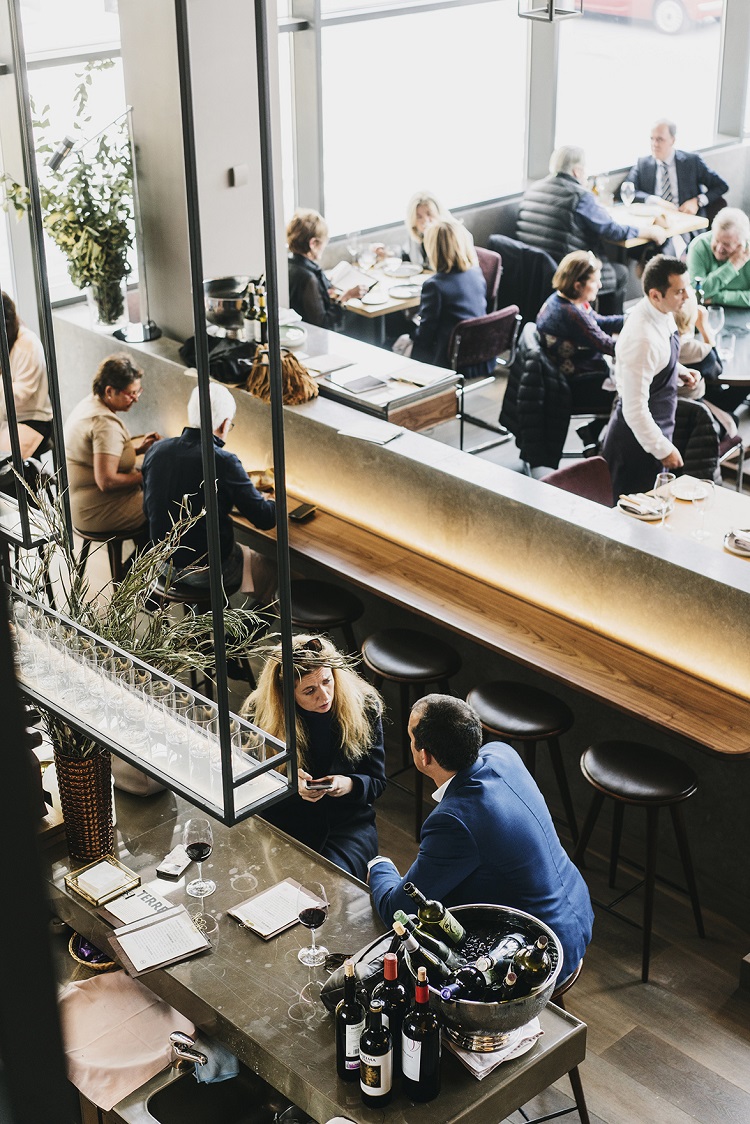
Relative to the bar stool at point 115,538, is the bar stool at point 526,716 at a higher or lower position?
higher

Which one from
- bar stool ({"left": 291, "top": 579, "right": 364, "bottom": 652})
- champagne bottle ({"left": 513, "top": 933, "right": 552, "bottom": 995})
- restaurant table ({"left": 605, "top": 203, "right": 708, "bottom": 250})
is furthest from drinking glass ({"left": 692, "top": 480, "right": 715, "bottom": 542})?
restaurant table ({"left": 605, "top": 203, "right": 708, "bottom": 250})

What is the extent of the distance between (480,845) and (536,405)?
3.32 metres

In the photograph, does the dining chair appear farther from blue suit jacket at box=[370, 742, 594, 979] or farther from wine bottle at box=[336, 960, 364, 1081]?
wine bottle at box=[336, 960, 364, 1081]

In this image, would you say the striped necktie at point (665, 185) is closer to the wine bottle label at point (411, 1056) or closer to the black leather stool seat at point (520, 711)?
the black leather stool seat at point (520, 711)

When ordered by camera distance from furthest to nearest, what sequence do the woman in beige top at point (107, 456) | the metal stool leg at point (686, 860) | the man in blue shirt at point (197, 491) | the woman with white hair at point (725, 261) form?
the woman with white hair at point (725, 261), the woman in beige top at point (107, 456), the man in blue shirt at point (197, 491), the metal stool leg at point (686, 860)

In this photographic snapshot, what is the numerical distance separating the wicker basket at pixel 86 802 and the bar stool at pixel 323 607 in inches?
64.1

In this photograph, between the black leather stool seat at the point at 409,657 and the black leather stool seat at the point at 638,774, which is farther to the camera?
the black leather stool seat at the point at 409,657

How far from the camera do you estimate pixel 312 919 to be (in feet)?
10.1

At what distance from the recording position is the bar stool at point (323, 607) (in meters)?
4.98

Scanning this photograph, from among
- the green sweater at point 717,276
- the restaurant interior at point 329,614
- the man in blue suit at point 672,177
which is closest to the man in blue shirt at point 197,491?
the restaurant interior at point 329,614

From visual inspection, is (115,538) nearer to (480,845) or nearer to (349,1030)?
(480,845)

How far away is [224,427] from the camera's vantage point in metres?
5.02

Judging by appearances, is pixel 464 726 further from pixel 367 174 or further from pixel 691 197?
pixel 367 174

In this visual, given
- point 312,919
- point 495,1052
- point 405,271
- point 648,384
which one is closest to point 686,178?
point 405,271
